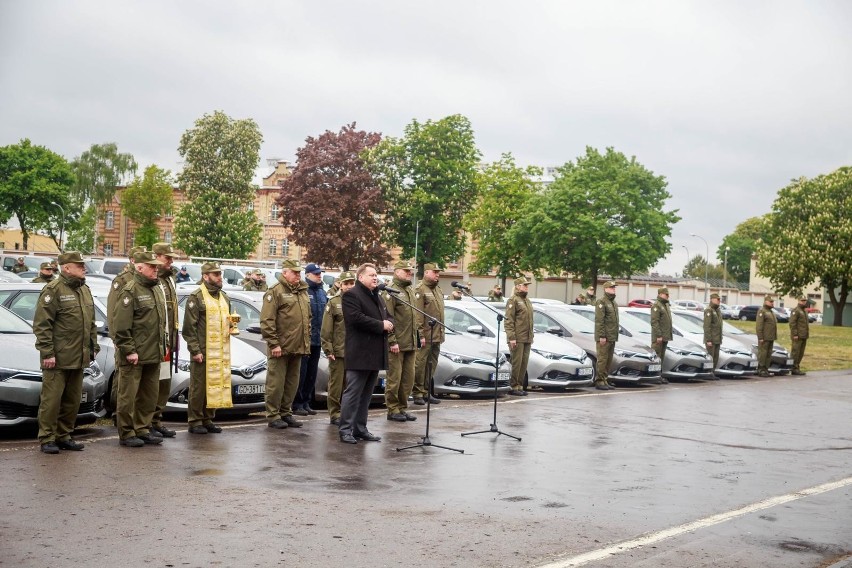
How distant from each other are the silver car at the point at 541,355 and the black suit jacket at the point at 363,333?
7.02 meters

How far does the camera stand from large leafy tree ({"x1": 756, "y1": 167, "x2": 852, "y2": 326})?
6756 centimetres

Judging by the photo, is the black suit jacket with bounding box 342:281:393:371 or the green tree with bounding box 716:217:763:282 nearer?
the black suit jacket with bounding box 342:281:393:371

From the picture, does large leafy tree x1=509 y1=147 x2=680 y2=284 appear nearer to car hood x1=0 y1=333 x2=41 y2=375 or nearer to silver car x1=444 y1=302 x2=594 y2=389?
silver car x1=444 y1=302 x2=594 y2=389

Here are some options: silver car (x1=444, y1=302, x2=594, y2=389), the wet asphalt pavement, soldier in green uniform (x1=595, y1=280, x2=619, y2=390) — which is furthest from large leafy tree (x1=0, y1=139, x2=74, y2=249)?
the wet asphalt pavement

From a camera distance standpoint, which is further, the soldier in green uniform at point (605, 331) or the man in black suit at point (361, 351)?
the soldier in green uniform at point (605, 331)

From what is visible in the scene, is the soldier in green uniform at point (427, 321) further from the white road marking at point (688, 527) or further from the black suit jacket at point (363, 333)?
the white road marking at point (688, 527)

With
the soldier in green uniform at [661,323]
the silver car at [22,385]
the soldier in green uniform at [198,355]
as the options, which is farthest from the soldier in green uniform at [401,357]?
the soldier in green uniform at [661,323]

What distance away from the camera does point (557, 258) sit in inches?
2239

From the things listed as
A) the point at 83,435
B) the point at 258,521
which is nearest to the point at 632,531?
the point at 258,521

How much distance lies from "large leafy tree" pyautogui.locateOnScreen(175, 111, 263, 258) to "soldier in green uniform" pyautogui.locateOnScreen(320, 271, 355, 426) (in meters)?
58.4

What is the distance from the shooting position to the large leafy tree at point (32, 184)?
79375mm

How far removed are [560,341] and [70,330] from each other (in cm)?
1131

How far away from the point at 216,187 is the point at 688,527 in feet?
218

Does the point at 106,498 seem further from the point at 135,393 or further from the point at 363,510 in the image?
the point at 135,393
